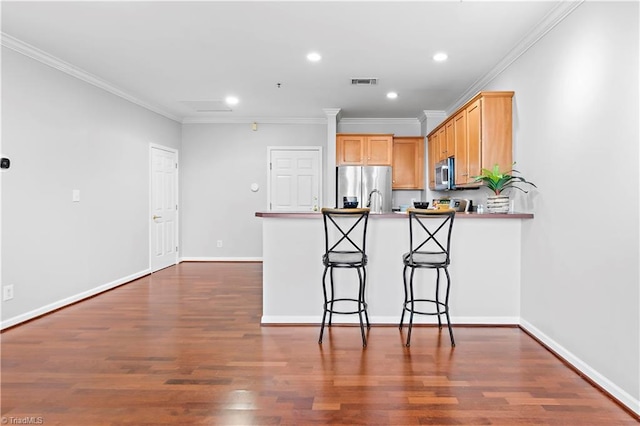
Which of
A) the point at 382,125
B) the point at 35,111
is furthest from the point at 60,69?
the point at 382,125

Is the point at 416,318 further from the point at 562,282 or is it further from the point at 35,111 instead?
the point at 35,111

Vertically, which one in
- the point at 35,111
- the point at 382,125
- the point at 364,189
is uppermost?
the point at 382,125

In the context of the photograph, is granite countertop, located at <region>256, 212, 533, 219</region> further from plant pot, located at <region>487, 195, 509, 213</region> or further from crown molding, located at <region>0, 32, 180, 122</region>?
crown molding, located at <region>0, 32, 180, 122</region>

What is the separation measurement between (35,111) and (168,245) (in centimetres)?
313

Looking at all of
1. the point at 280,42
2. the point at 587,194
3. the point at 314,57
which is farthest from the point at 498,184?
the point at 280,42

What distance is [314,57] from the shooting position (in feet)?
12.2

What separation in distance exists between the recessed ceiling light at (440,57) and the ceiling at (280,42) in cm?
7

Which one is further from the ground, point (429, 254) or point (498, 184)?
point (498, 184)

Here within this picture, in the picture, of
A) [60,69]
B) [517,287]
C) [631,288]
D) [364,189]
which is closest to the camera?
[631,288]

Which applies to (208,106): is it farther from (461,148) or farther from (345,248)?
(461,148)

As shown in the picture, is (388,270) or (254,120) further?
(254,120)

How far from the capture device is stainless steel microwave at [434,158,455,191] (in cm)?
468

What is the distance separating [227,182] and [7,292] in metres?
3.79

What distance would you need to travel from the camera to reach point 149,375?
7.77 ft
